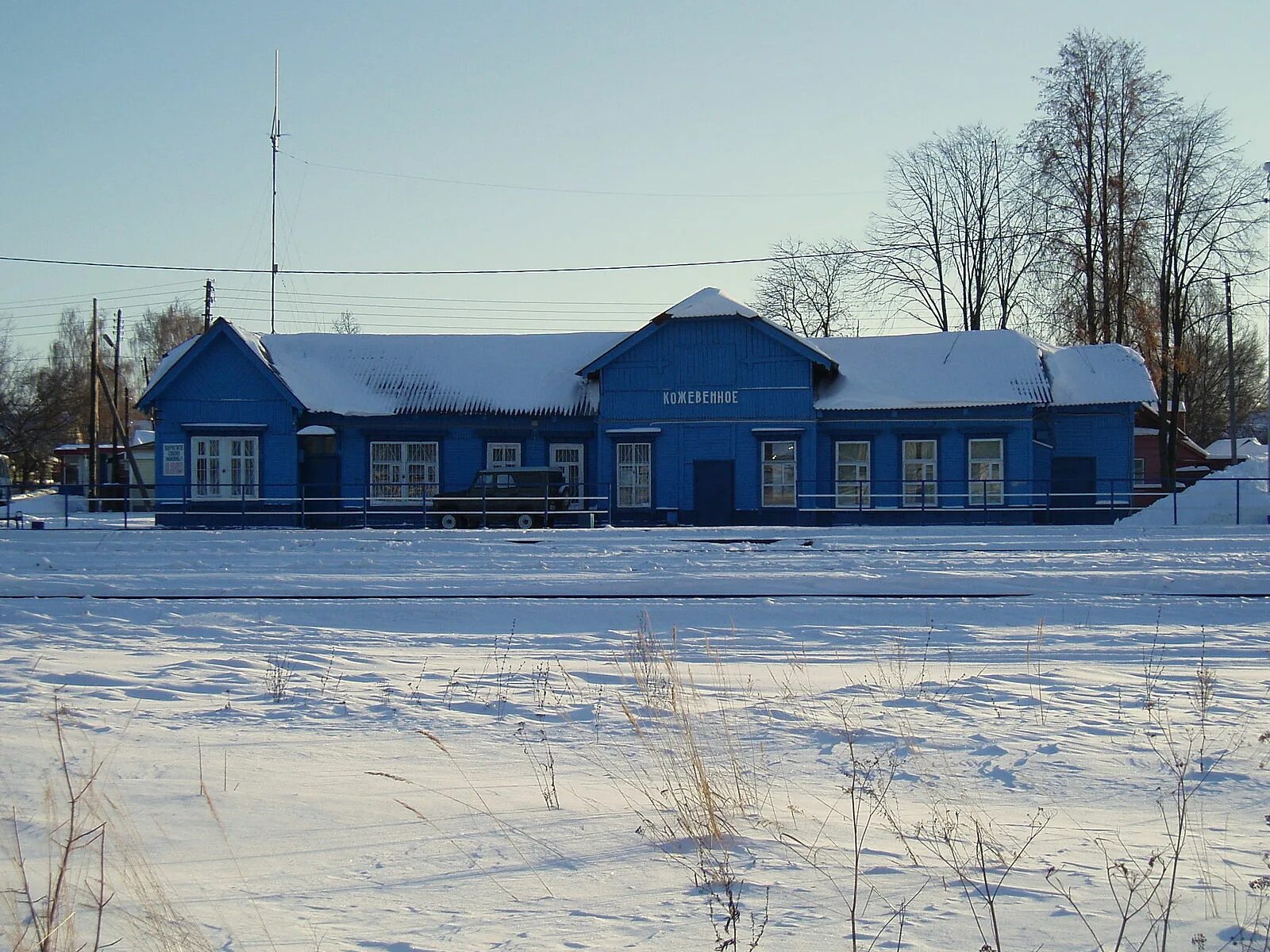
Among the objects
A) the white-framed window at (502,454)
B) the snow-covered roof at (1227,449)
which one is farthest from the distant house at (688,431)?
the snow-covered roof at (1227,449)

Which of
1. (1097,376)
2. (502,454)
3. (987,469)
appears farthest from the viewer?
(502,454)

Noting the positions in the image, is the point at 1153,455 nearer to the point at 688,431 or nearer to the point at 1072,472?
the point at 1072,472

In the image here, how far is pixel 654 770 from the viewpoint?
638cm

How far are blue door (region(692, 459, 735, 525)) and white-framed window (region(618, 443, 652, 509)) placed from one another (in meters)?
1.44

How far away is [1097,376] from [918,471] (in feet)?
19.9

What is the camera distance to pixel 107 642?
11.9 metres

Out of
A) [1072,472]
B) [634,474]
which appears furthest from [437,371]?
[1072,472]

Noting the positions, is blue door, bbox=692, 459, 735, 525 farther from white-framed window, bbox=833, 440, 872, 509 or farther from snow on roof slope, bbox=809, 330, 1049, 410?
snow on roof slope, bbox=809, 330, 1049, 410

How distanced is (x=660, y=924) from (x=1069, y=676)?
662cm

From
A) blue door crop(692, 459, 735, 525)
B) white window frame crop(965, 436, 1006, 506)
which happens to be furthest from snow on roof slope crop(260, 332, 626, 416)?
white window frame crop(965, 436, 1006, 506)

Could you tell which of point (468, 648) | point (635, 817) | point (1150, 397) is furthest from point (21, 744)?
point (1150, 397)

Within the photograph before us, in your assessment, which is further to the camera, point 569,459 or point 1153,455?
point 1153,455

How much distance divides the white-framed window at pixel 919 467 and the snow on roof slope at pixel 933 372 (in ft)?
4.56

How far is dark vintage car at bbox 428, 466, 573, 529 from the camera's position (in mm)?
30234
